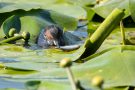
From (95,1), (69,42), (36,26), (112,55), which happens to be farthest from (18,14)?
(112,55)

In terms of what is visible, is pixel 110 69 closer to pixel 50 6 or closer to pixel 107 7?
pixel 107 7

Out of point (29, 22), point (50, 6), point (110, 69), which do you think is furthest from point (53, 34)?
point (110, 69)

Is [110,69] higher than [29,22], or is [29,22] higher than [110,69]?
[29,22]

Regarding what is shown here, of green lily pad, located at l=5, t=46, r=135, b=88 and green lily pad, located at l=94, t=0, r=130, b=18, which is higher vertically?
green lily pad, located at l=94, t=0, r=130, b=18

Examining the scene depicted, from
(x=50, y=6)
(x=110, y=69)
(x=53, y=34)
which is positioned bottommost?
(x=110, y=69)

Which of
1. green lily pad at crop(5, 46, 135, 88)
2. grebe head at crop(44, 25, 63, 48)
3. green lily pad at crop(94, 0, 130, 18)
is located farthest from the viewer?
green lily pad at crop(94, 0, 130, 18)

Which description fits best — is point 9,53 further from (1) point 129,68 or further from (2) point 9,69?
(1) point 129,68

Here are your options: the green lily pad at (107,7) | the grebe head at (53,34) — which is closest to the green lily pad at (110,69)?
the grebe head at (53,34)

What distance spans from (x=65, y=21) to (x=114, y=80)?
2346 mm

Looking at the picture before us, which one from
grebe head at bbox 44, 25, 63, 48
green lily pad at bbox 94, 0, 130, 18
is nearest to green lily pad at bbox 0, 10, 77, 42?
grebe head at bbox 44, 25, 63, 48

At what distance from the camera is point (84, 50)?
274cm

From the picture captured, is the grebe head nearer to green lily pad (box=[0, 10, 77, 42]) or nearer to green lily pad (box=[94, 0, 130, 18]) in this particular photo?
green lily pad (box=[0, 10, 77, 42])

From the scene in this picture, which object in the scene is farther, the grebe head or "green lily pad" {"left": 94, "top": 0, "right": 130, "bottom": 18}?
"green lily pad" {"left": 94, "top": 0, "right": 130, "bottom": 18}

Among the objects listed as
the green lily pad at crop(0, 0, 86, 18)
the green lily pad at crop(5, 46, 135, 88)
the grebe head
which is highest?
the green lily pad at crop(0, 0, 86, 18)
